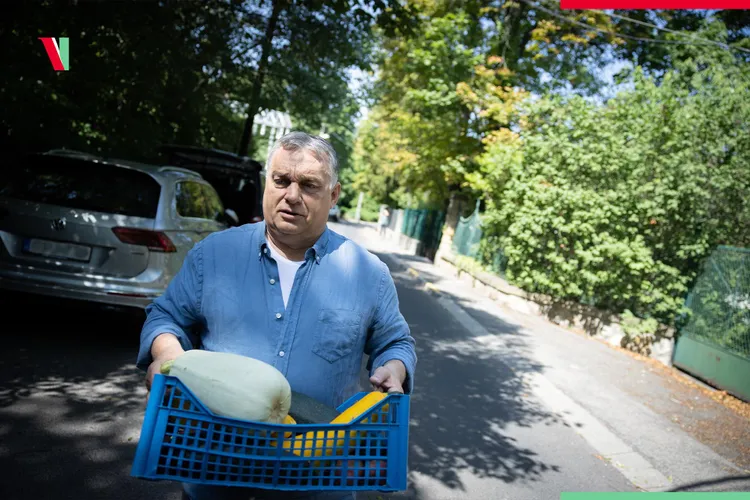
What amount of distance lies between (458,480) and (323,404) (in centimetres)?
264

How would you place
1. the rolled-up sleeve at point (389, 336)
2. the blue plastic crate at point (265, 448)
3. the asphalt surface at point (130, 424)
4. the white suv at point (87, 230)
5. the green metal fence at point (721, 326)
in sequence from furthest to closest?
1. the green metal fence at point (721, 326)
2. the white suv at point (87, 230)
3. the asphalt surface at point (130, 424)
4. the rolled-up sleeve at point (389, 336)
5. the blue plastic crate at point (265, 448)

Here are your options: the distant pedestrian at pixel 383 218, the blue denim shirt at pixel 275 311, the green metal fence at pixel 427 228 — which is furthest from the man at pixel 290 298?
the distant pedestrian at pixel 383 218

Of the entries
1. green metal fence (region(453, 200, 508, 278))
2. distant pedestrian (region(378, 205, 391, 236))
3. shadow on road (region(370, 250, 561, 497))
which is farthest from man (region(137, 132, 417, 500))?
distant pedestrian (region(378, 205, 391, 236))

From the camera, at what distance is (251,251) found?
2.05 meters

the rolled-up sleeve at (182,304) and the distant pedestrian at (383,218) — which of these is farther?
the distant pedestrian at (383,218)

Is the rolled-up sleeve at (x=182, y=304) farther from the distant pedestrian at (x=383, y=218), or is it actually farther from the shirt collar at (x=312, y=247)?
the distant pedestrian at (x=383, y=218)

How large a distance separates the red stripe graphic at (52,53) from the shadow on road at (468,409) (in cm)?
602

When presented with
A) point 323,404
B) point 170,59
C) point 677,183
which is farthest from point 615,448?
point 170,59

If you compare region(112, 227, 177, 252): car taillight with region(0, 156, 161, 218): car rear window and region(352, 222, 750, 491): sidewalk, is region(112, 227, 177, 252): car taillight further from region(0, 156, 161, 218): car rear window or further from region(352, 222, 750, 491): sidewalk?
region(352, 222, 750, 491): sidewalk

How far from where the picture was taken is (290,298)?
1993mm

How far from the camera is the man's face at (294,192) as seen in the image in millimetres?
2033

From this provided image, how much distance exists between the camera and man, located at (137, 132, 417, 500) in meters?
1.96

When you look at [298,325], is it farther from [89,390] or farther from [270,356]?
[89,390]

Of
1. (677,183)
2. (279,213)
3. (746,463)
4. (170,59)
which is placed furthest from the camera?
(677,183)
